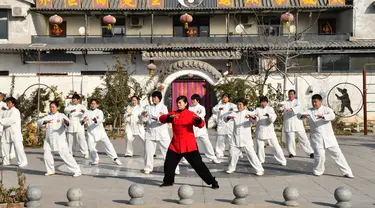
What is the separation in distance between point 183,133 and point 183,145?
218 mm

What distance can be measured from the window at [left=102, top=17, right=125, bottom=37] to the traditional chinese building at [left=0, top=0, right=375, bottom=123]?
0.05 meters

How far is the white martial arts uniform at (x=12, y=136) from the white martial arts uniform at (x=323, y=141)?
21.8 feet

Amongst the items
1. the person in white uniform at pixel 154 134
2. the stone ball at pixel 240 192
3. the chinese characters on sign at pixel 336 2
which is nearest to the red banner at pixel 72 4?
the chinese characters on sign at pixel 336 2

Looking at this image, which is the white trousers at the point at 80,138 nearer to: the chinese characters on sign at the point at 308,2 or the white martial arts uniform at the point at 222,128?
the white martial arts uniform at the point at 222,128

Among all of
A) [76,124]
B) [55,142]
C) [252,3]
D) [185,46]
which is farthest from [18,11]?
[55,142]

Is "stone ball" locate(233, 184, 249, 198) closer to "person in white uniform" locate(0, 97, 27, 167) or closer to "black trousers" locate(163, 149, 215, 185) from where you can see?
"black trousers" locate(163, 149, 215, 185)

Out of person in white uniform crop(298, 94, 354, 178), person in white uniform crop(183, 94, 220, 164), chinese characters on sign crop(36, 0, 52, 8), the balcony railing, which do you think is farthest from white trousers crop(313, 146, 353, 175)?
chinese characters on sign crop(36, 0, 52, 8)

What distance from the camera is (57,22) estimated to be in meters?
26.3

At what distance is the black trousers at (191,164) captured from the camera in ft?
32.8

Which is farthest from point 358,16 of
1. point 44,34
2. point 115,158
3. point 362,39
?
point 115,158

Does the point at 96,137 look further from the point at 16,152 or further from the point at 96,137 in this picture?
the point at 16,152

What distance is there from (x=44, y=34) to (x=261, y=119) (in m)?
18.3

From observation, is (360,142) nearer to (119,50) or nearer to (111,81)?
(111,81)

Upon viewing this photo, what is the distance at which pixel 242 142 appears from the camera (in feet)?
38.0
